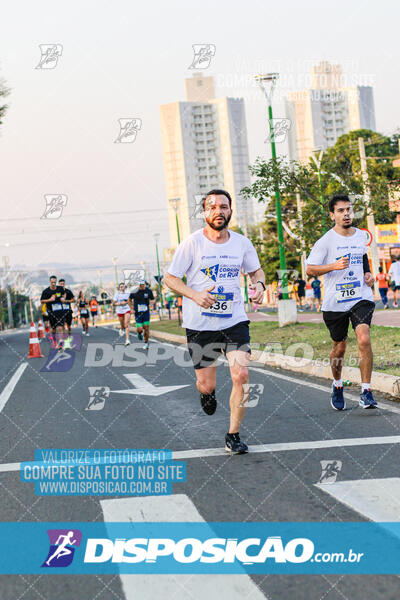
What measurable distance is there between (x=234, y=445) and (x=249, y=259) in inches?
61.8

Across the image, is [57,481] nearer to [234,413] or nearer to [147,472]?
[147,472]

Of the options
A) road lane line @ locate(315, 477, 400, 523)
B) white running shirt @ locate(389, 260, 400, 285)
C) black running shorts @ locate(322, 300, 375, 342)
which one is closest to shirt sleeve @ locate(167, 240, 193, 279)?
road lane line @ locate(315, 477, 400, 523)

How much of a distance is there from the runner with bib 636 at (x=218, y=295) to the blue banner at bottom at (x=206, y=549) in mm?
1984

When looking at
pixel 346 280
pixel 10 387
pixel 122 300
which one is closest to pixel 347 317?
pixel 346 280

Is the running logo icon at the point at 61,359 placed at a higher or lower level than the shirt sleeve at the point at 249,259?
lower

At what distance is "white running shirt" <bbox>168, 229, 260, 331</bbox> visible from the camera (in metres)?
6.20

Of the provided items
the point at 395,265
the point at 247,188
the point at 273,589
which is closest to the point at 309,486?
the point at 273,589

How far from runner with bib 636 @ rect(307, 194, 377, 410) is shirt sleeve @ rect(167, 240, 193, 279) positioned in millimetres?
2052

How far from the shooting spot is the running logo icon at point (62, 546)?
12.6ft

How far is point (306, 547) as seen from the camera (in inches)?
150

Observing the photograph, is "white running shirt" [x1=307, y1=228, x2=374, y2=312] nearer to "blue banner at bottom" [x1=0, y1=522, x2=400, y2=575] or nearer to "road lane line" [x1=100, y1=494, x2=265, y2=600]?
"blue banner at bottom" [x1=0, y1=522, x2=400, y2=575]

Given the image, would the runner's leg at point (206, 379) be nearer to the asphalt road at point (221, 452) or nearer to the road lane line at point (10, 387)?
Answer: the asphalt road at point (221, 452)

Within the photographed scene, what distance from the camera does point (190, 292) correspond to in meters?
6.00

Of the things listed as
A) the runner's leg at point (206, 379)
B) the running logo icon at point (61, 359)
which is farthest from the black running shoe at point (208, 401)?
the running logo icon at point (61, 359)
